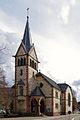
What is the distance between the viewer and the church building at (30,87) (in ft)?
250

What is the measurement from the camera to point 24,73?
77.0m

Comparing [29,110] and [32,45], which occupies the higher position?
[32,45]

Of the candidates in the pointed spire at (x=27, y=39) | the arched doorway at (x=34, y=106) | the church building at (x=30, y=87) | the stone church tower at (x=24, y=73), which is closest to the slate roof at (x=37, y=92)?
the church building at (x=30, y=87)

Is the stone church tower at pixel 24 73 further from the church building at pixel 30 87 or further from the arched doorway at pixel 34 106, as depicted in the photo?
the arched doorway at pixel 34 106

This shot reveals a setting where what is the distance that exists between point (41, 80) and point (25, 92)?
6853 millimetres

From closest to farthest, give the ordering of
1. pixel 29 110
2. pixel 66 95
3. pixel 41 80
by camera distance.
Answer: pixel 29 110, pixel 41 80, pixel 66 95

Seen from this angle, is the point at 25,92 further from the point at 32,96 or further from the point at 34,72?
the point at 34,72

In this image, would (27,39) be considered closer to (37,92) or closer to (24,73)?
(24,73)

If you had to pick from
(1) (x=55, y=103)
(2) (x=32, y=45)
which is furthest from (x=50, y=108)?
(2) (x=32, y=45)

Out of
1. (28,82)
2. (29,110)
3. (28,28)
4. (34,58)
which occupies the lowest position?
(29,110)

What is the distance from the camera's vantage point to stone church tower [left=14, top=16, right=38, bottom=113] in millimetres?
75875

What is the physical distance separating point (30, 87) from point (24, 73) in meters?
3.82

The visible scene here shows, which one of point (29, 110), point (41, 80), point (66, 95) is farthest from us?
point (66, 95)

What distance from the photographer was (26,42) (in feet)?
262
